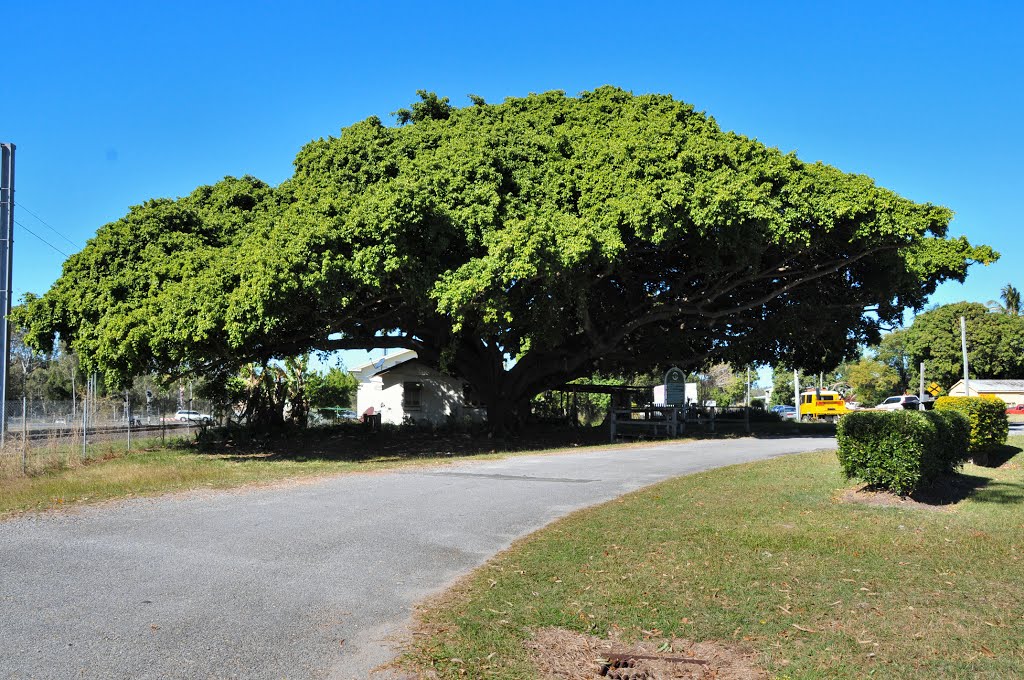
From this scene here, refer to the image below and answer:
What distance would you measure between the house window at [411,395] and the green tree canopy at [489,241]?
12607 millimetres

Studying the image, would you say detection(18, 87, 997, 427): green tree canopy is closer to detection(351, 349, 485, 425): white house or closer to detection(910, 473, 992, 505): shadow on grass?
detection(910, 473, 992, 505): shadow on grass

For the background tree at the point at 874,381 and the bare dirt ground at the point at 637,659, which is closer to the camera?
the bare dirt ground at the point at 637,659

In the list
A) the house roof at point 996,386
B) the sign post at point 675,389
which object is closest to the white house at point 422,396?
the sign post at point 675,389

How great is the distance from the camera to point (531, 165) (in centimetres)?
1947

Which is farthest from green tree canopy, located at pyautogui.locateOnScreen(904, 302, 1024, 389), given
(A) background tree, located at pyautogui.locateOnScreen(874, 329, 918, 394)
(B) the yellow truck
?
(B) the yellow truck

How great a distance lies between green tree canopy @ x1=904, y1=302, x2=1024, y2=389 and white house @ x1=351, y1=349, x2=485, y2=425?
3980cm

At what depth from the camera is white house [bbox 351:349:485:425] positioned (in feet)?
116

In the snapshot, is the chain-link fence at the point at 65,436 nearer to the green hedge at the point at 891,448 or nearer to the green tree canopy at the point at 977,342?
the green hedge at the point at 891,448

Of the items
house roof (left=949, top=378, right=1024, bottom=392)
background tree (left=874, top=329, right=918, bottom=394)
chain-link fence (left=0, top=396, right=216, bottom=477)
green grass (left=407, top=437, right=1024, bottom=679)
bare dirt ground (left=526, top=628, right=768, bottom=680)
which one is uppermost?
background tree (left=874, top=329, right=918, bottom=394)

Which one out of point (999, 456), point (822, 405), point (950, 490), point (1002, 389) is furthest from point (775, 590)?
point (1002, 389)

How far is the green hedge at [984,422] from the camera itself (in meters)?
15.5

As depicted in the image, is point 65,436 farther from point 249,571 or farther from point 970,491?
point 970,491

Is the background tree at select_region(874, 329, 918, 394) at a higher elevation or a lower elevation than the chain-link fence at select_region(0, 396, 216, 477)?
higher

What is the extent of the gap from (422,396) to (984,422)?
25.4 m
